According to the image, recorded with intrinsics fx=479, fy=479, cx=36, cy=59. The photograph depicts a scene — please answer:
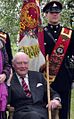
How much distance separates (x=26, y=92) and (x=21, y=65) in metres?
0.33

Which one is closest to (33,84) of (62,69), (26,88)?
(26,88)

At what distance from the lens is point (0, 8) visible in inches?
435

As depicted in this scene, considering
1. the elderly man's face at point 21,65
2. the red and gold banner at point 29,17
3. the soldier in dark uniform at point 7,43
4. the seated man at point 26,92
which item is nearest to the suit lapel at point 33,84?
the seated man at point 26,92

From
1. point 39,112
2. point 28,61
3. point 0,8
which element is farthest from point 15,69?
point 0,8

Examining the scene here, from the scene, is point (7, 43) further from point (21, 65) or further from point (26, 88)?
point (26, 88)

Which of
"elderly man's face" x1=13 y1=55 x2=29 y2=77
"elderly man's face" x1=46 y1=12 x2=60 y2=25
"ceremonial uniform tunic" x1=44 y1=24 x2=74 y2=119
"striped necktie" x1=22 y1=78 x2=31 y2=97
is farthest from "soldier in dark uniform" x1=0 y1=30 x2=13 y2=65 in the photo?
"elderly man's face" x1=46 y1=12 x2=60 y2=25

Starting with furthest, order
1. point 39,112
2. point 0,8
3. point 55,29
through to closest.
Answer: point 0,8
point 55,29
point 39,112

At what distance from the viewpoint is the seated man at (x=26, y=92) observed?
18.4 feet

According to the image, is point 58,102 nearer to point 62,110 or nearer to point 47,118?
point 47,118

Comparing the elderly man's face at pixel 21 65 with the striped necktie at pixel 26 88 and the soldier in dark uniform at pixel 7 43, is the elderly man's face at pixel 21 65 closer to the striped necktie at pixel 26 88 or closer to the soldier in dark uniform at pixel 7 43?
the striped necktie at pixel 26 88

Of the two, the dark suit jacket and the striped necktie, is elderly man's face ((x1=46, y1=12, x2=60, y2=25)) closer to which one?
the dark suit jacket

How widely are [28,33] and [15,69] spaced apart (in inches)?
27.4

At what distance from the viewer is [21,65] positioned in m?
5.68

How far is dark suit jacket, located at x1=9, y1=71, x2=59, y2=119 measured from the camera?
18.4ft
